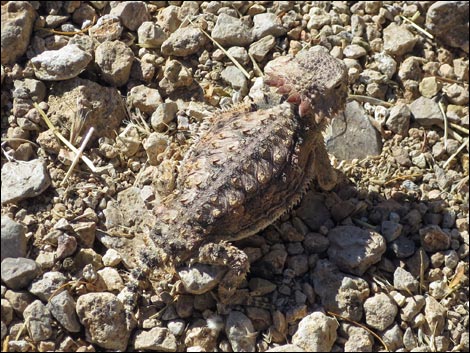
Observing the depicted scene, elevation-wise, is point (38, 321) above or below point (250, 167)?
below

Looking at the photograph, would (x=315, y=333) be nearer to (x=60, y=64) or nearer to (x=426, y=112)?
(x=426, y=112)

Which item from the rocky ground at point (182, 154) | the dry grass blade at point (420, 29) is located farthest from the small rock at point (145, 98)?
the dry grass blade at point (420, 29)

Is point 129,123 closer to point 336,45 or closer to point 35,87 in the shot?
point 35,87

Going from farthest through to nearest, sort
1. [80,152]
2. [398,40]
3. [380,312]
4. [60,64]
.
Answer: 1. [398,40]
2. [60,64]
3. [80,152]
4. [380,312]

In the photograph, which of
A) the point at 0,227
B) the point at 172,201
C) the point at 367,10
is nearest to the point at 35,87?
the point at 0,227

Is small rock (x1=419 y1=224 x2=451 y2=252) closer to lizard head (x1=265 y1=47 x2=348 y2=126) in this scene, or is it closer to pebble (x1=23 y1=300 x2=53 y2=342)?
A: lizard head (x1=265 y1=47 x2=348 y2=126)

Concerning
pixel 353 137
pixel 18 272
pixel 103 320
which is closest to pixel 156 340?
pixel 103 320

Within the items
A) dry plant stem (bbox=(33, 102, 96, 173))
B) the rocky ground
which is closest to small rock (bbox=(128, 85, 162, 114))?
the rocky ground
